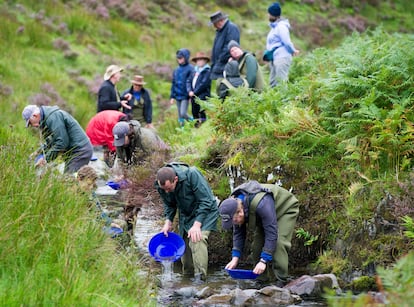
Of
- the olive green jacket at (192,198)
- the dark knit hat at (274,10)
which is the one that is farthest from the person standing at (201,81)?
the olive green jacket at (192,198)

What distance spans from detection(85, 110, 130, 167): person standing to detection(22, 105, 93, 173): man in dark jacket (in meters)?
1.25

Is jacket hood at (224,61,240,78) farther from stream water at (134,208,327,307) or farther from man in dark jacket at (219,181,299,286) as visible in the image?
man in dark jacket at (219,181,299,286)

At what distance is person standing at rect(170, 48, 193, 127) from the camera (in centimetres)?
1593

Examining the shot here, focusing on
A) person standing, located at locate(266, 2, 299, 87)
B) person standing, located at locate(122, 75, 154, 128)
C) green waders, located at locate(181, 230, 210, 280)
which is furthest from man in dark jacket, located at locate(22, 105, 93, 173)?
person standing, located at locate(266, 2, 299, 87)

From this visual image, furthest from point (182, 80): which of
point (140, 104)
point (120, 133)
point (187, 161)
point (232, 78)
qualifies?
point (120, 133)

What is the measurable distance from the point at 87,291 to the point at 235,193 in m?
2.77

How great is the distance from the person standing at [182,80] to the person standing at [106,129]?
135 inches

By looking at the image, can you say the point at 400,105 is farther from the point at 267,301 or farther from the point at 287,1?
the point at 287,1

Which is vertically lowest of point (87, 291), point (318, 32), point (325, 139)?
point (87, 291)

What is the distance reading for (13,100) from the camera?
61.3 ft

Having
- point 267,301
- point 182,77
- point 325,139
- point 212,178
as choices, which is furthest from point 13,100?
point 267,301

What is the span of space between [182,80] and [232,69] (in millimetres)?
3876

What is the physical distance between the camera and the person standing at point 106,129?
1216 cm

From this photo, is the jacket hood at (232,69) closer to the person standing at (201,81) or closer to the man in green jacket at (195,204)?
the person standing at (201,81)
